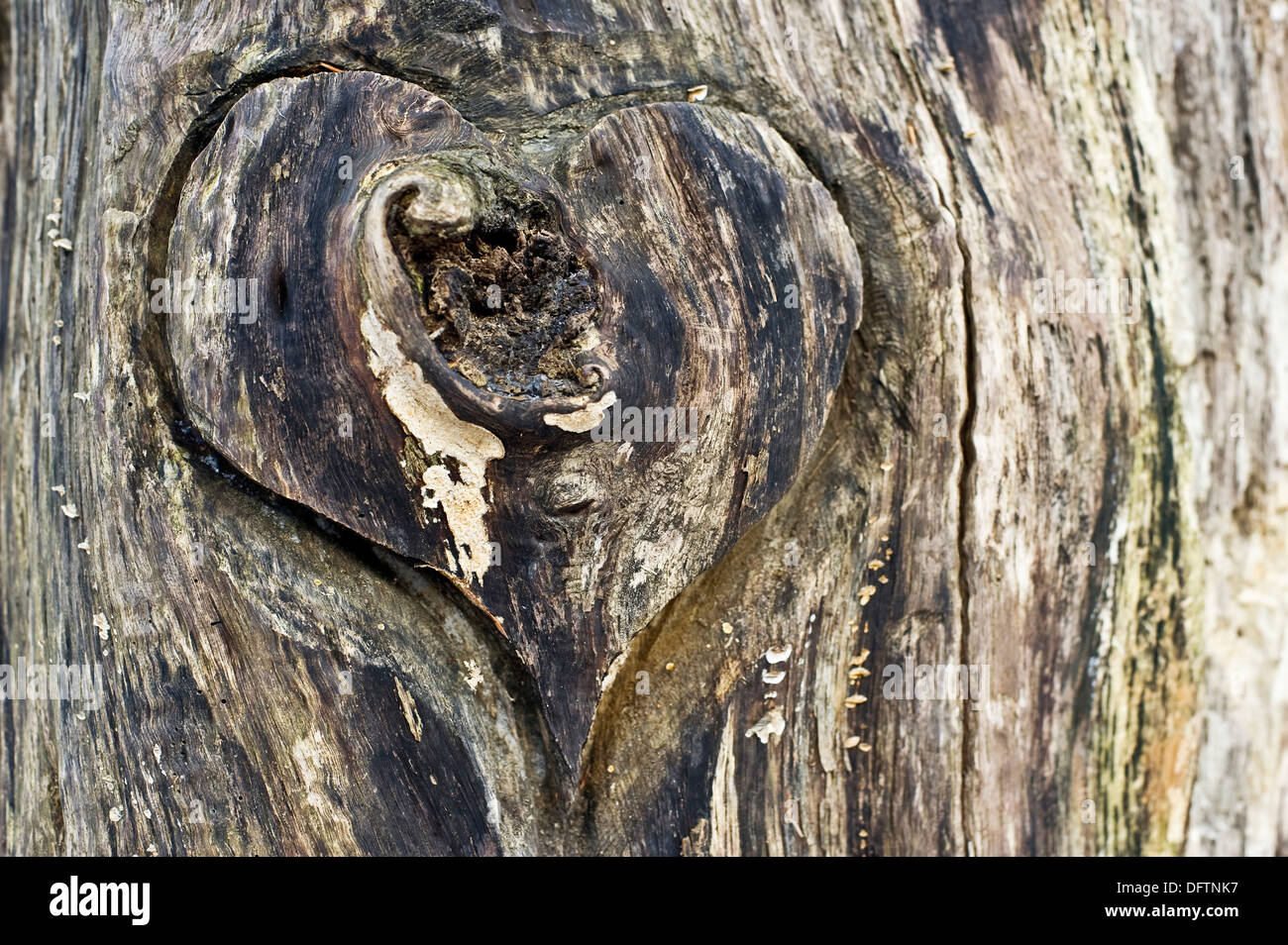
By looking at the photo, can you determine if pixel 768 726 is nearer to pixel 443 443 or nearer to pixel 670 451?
pixel 670 451

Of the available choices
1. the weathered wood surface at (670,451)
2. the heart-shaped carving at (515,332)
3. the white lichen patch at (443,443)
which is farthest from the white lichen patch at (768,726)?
the white lichen patch at (443,443)

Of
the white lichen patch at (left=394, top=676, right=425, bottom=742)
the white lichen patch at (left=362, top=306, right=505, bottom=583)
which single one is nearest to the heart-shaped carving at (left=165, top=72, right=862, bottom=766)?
the white lichen patch at (left=362, top=306, right=505, bottom=583)

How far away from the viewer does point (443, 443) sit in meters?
1.45

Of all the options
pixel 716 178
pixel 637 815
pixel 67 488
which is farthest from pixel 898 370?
pixel 67 488

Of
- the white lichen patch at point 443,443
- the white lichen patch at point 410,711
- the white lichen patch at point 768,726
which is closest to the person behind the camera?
the white lichen patch at point 443,443

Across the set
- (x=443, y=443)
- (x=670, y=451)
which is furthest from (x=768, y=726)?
(x=443, y=443)

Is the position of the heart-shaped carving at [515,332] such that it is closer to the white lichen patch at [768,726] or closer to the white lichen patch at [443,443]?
the white lichen patch at [443,443]

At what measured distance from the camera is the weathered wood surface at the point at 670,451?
1.49 meters

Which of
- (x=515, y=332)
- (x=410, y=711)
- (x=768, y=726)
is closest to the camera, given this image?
(x=515, y=332)

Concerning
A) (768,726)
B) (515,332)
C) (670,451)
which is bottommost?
(768,726)

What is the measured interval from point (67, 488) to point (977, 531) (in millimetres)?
1763

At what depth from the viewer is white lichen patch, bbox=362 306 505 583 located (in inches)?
55.6

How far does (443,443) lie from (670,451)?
1.28ft

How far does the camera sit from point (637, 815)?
1.65 m
